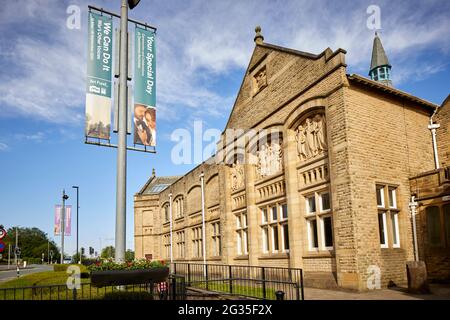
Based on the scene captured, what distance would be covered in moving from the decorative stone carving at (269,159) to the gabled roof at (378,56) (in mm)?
37206

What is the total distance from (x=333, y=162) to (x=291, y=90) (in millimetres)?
4602

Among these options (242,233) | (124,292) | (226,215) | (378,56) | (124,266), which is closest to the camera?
(124,292)

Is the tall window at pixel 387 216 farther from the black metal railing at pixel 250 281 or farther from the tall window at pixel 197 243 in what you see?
the tall window at pixel 197 243

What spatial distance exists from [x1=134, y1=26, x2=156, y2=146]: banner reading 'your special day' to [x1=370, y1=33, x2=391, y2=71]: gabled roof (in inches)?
1761

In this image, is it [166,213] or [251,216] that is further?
[166,213]

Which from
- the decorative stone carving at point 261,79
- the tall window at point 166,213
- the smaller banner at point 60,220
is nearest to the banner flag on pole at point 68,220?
the smaller banner at point 60,220

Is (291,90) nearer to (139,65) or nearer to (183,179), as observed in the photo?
(139,65)

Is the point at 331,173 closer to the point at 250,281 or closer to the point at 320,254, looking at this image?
the point at 320,254

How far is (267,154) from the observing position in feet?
65.6

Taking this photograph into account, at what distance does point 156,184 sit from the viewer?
53.0m

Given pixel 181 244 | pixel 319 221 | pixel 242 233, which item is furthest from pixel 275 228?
pixel 181 244

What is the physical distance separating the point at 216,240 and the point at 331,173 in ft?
45.8

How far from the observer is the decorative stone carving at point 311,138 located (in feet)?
52.3
